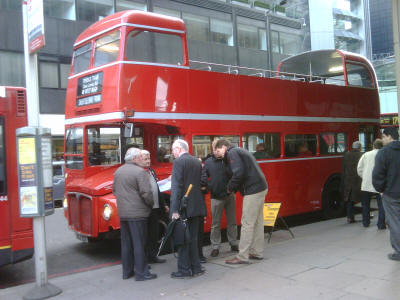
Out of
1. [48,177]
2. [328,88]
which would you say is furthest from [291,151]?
[48,177]

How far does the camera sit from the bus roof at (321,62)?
1151cm

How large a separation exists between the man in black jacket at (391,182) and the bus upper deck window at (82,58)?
535 cm

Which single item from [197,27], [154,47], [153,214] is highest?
[197,27]

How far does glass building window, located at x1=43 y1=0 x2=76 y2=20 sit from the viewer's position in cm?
2206

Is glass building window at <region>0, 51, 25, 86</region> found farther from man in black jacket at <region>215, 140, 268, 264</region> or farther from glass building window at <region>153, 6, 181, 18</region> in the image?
man in black jacket at <region>215, 140, 268, 264</region>

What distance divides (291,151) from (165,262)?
4449 millimetres

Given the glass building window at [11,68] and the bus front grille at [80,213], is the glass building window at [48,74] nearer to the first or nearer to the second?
the glass building window at [11,68]

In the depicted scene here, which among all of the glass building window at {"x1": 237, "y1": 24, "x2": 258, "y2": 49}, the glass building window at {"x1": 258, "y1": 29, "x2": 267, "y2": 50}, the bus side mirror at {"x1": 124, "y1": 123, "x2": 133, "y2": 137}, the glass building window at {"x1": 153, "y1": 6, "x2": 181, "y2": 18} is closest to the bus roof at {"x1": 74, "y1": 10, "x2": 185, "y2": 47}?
the bus side mirror at {"x1": 124, "y1": 123, "x2": 133, "y2": 137}

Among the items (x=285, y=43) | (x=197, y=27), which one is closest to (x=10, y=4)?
(x=197, y=27)

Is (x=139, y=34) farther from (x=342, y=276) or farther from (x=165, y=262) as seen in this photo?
(x=342, y=276)

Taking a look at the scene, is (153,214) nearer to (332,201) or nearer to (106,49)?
(106,49)

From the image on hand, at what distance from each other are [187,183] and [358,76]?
8.12 meters

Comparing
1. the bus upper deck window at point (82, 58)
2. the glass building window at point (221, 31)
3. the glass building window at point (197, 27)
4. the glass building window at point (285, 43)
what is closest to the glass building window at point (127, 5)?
the glass building window at point (197, 27)

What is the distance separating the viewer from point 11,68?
814 inches
